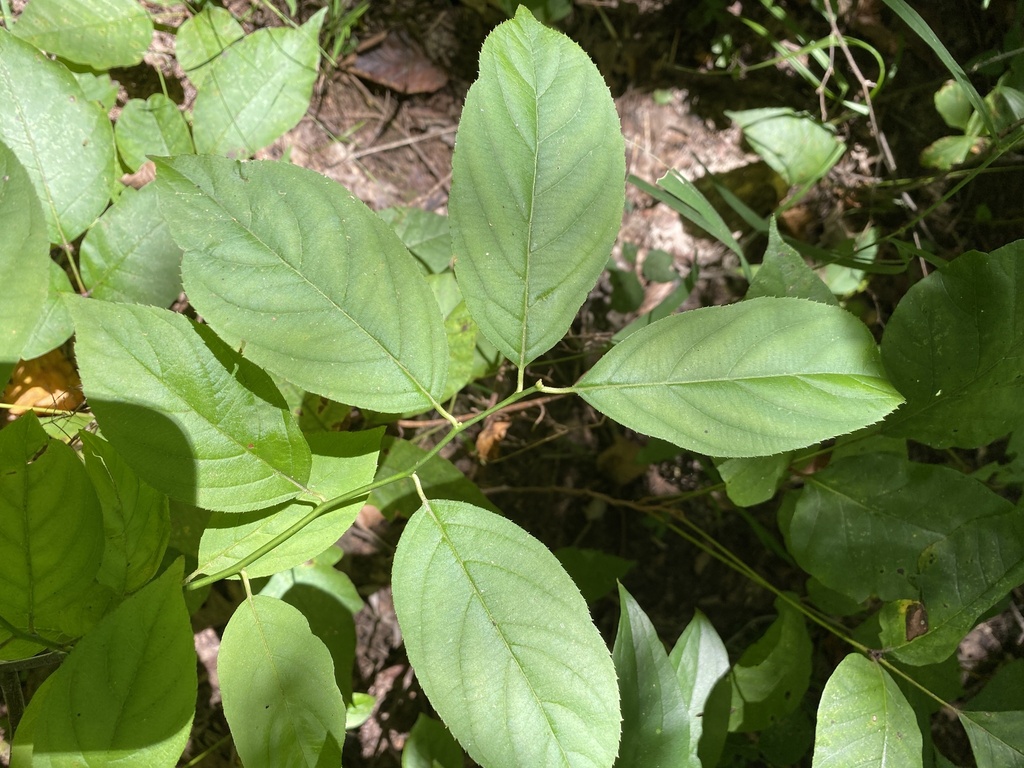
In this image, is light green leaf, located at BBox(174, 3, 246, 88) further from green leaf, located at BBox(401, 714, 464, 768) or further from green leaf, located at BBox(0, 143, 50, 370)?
green leaf, located at BBox(401, 714, 464, 768)

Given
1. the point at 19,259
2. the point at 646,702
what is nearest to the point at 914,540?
the point at 646,702

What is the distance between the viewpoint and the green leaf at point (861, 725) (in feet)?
3.94

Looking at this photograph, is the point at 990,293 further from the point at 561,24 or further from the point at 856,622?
the point at 561,24

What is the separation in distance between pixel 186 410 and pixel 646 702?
3.14 feet

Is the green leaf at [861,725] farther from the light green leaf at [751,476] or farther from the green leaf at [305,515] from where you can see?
the green leaf at [305,515]

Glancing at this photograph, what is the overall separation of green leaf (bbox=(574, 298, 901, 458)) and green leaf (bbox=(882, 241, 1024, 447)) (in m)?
0.35

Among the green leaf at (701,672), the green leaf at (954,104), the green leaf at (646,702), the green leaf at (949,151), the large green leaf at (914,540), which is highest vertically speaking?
the green leaf at (954,104)

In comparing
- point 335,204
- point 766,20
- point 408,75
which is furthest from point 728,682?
point 766,20

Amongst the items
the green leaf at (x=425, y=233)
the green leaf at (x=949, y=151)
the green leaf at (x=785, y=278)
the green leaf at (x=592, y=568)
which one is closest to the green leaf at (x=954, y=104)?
the green leaf at (x=949, y=151)

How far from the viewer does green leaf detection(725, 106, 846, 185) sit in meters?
2.16

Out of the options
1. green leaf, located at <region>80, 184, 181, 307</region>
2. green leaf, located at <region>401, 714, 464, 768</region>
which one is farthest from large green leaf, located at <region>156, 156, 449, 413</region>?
green leaf, located at <region>401, 714, 464, 768</region>

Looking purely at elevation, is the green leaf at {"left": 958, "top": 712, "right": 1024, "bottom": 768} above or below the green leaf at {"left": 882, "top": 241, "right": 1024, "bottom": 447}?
below

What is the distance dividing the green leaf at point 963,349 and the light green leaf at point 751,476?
0.26 metres

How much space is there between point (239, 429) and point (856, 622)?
6.10 ft
